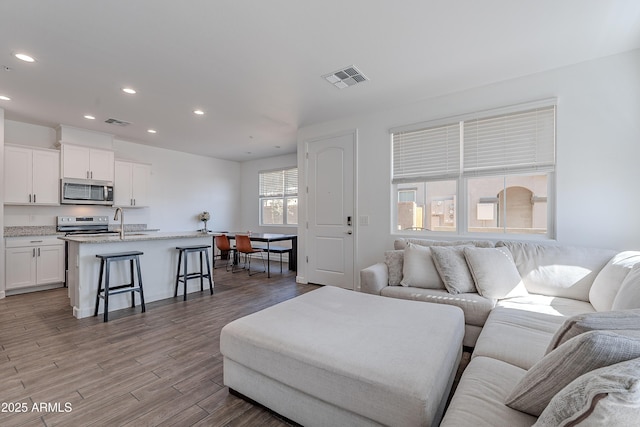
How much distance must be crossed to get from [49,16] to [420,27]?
113 inches

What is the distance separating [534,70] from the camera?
116 inches

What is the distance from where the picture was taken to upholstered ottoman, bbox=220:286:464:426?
1.22m

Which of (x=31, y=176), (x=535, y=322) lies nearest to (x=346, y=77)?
(x=535, y=322)

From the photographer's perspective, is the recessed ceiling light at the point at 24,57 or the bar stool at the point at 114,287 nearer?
the recessed ceiling light at the point at 24,57

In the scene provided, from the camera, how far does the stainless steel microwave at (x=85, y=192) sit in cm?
468

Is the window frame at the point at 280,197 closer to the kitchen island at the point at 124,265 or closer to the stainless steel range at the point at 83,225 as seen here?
the kitchen island at the point at 124,265


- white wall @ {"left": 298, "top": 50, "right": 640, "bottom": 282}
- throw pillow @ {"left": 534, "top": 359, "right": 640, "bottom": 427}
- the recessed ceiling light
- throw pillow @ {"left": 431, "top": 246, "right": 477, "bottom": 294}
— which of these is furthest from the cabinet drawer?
white wall @ {"left": 298, "top": 50, "right": 640, "bottom": 282}

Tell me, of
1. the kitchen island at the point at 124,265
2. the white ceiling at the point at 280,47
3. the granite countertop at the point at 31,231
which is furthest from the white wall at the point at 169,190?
the kitchen island at the point at 124,265

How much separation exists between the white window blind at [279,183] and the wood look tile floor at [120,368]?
4004 millimetres

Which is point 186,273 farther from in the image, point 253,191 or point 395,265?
point 253,191

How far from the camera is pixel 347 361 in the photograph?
1357 millimetres

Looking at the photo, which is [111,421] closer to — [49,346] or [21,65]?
[49,346]

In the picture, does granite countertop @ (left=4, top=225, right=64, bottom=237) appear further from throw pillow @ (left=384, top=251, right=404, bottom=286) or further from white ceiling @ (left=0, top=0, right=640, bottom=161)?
throw pillow @ (left=384, top=251, right=404, bottom=286)

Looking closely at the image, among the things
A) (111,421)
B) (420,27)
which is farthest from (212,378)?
(420,27)
